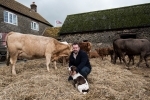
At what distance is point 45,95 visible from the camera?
492 centimetres

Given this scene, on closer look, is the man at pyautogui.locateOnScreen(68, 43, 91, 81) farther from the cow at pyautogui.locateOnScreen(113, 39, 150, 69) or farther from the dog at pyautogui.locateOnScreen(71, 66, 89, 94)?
the cow at pyautogui.locateOnScreen(113, 39, 150, 69)

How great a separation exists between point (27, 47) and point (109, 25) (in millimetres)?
17550

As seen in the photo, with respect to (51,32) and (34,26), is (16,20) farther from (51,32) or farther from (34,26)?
(51,32)

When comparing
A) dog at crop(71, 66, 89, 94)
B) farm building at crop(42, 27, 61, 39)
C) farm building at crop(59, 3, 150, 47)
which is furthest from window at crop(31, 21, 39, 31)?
dog at crop(71, 66, 89, 94)

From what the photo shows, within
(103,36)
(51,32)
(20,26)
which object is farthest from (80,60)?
(51,32)

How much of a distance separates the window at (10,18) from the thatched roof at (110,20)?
666 centimetres

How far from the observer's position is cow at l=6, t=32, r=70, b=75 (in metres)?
7.21

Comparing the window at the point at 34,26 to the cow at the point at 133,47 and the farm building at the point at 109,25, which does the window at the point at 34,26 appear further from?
the cow at the point at 133,47

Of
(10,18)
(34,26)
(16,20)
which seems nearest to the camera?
(10,18)

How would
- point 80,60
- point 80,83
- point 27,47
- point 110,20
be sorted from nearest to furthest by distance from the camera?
point 80,83
point 80,60
point 27,47
point 110,20

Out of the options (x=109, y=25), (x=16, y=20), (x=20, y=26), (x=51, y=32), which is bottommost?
(x=51, y=32)

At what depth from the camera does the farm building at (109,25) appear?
72.0ft

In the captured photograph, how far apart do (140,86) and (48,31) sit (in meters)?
25.6

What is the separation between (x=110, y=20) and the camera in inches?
947
